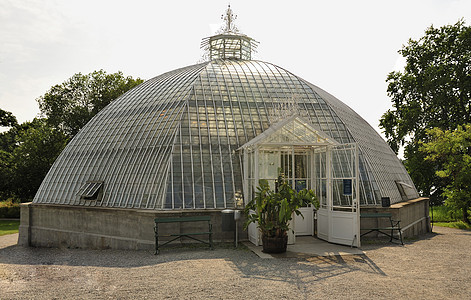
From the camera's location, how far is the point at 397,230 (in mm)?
16750

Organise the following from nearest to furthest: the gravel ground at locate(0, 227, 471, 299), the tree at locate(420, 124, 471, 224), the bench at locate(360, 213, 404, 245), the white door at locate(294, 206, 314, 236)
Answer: the gravel ground at locate(0, 227, 471, 299) → the bench at locate(360, 213, 404, 245) → the white door at locate(294, 206, 314, 236) → the tree at locate(420, 124, 471, 224)

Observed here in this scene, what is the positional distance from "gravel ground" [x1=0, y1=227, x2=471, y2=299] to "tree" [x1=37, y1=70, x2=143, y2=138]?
120 ft

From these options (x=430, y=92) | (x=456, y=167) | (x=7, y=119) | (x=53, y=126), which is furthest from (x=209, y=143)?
(x=53, y=126)

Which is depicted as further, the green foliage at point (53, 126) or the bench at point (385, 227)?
the green foliage at point (53, 126)

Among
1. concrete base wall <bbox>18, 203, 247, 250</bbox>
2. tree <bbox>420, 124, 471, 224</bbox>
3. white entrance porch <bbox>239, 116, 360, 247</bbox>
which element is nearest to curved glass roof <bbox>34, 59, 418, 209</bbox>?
concrete base wall <bbox>18, 203, 247, 250</bbox>

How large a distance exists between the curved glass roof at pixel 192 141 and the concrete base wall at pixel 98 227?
22.3 inches

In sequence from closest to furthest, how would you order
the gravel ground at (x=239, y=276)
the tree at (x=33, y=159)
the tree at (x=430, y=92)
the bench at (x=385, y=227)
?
the gravel ground at (x=239, y=276)
the bench at (x=385, y=227)
the tree at (x=430, y=92)
the tree at (x=33, y=159)

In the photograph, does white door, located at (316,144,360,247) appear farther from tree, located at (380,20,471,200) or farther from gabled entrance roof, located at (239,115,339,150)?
tree, located at (380,20,471,200)

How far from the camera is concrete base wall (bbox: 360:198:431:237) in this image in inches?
653

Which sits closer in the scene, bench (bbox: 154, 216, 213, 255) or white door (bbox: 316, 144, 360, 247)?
bench (bbox: 154, 216, 213, 255)

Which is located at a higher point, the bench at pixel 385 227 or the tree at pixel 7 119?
the tree at pixel 7 119

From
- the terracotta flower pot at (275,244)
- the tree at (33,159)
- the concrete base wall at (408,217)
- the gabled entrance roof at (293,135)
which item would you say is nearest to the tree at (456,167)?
the concrete base wall at (408,217)

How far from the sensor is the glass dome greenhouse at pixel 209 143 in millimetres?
16141

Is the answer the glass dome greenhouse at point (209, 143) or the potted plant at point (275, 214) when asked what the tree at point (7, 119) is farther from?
the potted plant at point (275, 214)
